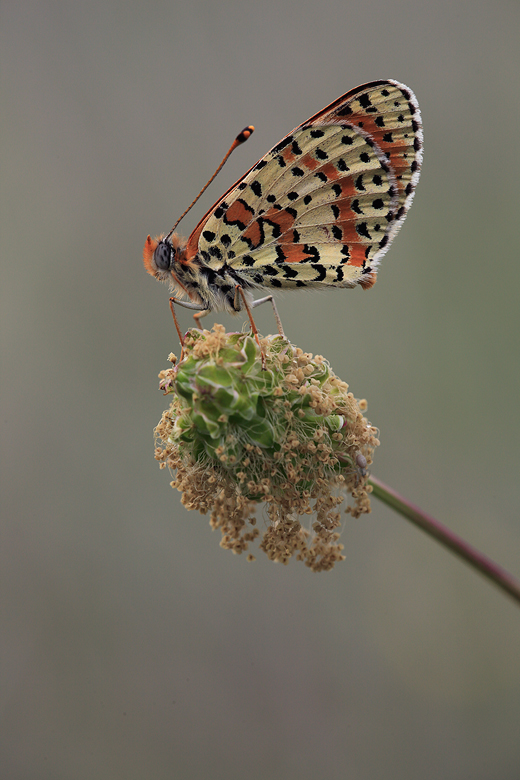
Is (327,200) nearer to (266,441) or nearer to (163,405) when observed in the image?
(266,441)

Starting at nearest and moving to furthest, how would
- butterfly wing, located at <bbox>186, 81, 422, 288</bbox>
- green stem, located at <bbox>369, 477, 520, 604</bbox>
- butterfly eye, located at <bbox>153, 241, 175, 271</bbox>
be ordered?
green stem, located at <bbox>369, 477, 520, 604</bbox> → butterfly wing, located at <bbox>186, 81, 422, 288</bbox> → butterfly eye, located at <bbox>153, 241, 175, 271</bbox>

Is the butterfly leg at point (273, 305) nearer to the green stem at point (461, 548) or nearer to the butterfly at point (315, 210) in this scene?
the butterfly at point (315, 210)

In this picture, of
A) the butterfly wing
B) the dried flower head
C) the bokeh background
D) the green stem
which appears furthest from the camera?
the bokeh background

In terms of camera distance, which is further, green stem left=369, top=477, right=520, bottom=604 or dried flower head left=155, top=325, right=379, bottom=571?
dried flower head left=155, top=325, right=379, bottom=571

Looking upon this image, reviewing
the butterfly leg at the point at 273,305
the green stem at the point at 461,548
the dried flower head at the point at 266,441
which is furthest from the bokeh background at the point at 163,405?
the green stem at the point at 461,548

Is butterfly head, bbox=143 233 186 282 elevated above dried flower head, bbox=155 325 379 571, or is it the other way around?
butterfly head, bbox=143 233 186 282

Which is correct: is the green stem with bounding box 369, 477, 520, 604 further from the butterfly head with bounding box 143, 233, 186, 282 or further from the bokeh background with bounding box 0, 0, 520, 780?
the bokeh background with bounding box 0, 0, 520, 780

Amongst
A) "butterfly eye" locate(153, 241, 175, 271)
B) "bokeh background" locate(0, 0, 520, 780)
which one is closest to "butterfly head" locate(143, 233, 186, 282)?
"butterfly eye" locate(153, 241, 175, 271)

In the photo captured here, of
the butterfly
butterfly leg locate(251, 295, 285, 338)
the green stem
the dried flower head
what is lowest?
the green stem

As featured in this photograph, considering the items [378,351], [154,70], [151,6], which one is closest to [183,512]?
[378,351]
